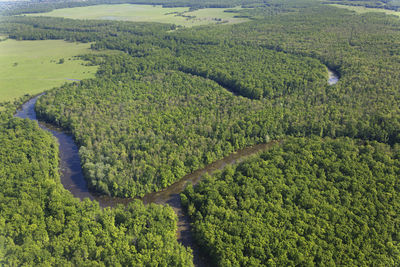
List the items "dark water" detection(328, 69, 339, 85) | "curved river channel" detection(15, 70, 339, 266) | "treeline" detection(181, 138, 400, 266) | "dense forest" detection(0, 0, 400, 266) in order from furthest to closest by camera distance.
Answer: "dark water" detection(328, 69, 339, 85)
"curved river channel" detection(15, 70, 339, 266)
"dense forest" detection(0, 0, 400, 266)
"treeline" detection(181, 138, 400, 266)

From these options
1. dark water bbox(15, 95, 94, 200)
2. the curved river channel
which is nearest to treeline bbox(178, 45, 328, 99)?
the curved river channel

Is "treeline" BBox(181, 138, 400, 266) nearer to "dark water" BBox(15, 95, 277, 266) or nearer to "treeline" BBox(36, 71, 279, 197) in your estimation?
"dark water" BBox(15, 95, 277, 266)

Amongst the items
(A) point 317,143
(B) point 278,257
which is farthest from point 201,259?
(A) point 317,143

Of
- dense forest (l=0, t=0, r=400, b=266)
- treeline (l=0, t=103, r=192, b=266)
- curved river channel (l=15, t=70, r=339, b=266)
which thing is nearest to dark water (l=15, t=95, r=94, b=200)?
curved river channel (l=15, t=70, r=339, b=266)

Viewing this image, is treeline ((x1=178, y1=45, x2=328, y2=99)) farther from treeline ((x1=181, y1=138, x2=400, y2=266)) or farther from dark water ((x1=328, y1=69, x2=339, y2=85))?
treeline ((x1=181, y1=138, x2=400, y2=266))

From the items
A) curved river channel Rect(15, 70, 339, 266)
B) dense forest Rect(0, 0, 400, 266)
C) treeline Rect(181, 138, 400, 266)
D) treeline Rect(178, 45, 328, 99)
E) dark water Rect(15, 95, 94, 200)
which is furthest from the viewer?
treeline Rect(178, 45, 328, 99)

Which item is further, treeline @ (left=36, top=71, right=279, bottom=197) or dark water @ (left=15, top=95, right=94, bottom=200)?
dark water @ (left=15, top=95, right=94, bottom=200)

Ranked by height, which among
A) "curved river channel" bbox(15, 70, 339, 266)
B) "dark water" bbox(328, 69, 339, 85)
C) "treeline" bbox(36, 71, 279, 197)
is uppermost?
"dark water" bbox(328, 69, 339, 85)

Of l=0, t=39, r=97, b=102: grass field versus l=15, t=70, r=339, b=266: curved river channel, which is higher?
l=0, t=39, r=97, b=102: grass field
